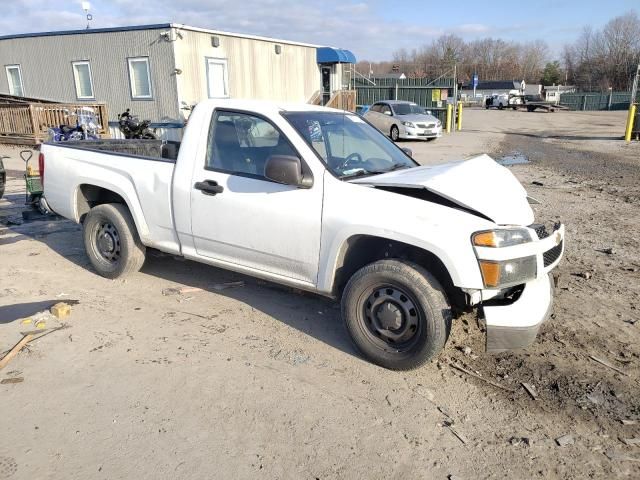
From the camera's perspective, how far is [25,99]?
19734 mm

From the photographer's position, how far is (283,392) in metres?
3.40

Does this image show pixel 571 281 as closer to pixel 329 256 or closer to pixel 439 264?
pixel 439 264

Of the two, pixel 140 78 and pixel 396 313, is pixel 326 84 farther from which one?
pixel 396 313

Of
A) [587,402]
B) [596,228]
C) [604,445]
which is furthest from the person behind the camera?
[596,228]

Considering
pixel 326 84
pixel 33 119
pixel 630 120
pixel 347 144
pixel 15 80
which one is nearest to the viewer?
pixel 347 144

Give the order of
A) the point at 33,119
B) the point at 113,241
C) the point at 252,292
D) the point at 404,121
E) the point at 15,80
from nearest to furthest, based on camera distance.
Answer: the point at 252,292
the point at 113,241
the point at 33,119
the point at 404,121
the point at 15,80

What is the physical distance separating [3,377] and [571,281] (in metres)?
5.10

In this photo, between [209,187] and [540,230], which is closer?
[540,230]

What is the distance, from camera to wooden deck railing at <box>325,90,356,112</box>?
1088 inches

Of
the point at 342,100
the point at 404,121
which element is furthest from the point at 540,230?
the point at 342,100

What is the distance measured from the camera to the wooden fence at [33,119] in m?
17.4

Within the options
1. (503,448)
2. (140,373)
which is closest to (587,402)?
(503,448)

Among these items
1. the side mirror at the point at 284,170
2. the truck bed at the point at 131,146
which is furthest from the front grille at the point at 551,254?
the truck bed at the point at 131,146

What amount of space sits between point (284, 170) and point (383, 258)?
3.23ft
